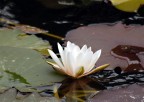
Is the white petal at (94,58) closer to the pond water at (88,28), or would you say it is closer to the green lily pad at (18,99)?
the pond water at (88,28)

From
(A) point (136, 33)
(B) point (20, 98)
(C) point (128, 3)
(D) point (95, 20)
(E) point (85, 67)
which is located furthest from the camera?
(D) point (95, 20)

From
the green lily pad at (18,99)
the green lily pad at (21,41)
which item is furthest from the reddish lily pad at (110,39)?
the green lily pad at (18,99)

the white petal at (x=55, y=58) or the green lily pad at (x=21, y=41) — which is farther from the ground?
the white petal at (x=55, y=58)

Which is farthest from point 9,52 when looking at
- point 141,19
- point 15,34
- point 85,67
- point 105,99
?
point 141,19

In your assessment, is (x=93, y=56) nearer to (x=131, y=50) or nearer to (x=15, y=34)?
(x=131, y=50)

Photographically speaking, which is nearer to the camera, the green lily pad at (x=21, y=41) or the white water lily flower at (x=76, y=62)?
the white water lily flower at (x=76, y=62)

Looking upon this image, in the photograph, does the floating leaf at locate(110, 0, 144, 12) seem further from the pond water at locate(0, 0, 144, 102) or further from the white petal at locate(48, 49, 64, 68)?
the white petal at locate(48, 49, 64, 68)
